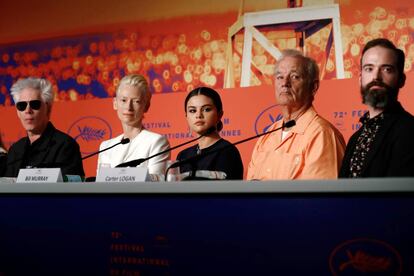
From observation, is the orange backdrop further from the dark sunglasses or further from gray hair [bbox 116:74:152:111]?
the dark sunglasses


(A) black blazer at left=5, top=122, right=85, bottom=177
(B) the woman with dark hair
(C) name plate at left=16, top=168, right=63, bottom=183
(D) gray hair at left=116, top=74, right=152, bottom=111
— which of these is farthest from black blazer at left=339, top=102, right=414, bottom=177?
(A) black blazer at left=5, top=122, right=85, bottom=177

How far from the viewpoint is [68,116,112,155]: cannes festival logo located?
4.88 m

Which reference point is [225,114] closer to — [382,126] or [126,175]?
[382,126]

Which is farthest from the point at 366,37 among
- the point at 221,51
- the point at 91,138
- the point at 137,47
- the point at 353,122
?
the point at 91,138

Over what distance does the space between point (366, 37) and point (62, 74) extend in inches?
101

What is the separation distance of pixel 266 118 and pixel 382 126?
5.68 feet
